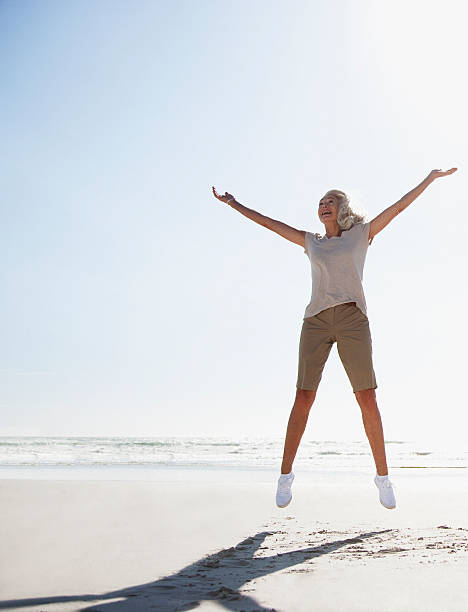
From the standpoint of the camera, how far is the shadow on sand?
2.23 m

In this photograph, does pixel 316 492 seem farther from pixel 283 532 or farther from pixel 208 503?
pixel 283 532

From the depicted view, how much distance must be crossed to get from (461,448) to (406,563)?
1948 cm

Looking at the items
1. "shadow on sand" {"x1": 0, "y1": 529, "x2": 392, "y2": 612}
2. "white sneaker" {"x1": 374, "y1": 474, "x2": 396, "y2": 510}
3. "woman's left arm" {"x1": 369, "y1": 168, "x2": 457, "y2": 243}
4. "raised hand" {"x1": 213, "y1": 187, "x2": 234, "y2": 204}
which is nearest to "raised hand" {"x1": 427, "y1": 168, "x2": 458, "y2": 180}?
"woman's left arm" {"x1": 369, "y1": 168, "x2": 457, "y2": 243}

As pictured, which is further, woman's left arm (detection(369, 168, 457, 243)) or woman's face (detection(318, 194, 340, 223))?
woman's face (detection(318, 194, 340, 223))

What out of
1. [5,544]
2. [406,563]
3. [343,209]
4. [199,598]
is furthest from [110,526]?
[343,209]

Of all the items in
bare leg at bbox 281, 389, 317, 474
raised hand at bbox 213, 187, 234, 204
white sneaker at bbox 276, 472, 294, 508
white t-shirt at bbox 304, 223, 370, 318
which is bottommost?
white sneaker at bbox 276, 472, 294, 508

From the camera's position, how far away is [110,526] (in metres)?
3.71

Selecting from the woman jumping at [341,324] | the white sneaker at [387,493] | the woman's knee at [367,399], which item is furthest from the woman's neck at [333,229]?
the white sneaker at [387,493]

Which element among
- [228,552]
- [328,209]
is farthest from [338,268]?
[228,552]

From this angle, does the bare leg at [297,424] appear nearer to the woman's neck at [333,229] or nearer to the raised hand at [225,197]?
the woman's neck at [333,229]

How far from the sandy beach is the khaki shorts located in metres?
1.01

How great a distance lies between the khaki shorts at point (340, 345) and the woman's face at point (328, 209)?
0.68 metres

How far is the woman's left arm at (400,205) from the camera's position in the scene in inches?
156

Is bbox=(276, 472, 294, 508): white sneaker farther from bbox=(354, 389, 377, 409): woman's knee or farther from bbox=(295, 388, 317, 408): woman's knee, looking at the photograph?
bbox=(354, 389, 377, 409): woman's knee
